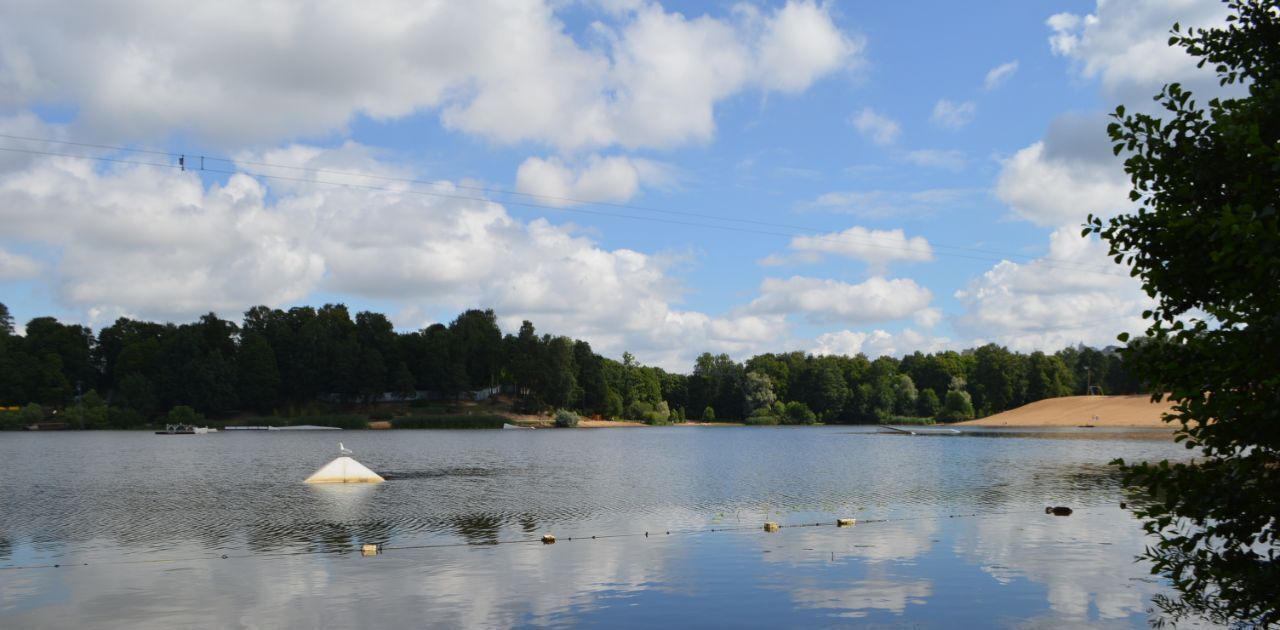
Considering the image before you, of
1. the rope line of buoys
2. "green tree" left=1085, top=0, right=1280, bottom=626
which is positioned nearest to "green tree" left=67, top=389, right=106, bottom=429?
the rope line of buoys

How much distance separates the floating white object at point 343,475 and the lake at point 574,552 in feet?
5.40

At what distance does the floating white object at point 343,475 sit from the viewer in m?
59.3

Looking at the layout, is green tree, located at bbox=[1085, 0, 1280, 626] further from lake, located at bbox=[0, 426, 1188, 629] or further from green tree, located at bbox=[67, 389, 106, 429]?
Result: green tree, located at bbox=[67, 389, 106, 429]

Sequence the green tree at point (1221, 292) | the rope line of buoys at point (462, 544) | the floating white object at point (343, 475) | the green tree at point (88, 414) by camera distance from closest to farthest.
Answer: the green tree at point (1221, 292)
the rope line of buoys at point (462, 544)
the floating white object at point (343, 475)
the green tree at point (88, 414)

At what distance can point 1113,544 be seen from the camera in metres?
31.2

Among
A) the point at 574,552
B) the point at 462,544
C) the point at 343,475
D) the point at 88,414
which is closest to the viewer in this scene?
the point at 574,552

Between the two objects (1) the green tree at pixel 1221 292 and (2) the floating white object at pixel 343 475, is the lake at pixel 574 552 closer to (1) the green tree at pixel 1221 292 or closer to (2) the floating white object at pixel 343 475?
(2) the floating white object at pixel 343 475

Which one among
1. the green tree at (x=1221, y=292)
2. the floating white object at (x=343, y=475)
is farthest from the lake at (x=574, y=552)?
the green tree at (x=1221, y=292)

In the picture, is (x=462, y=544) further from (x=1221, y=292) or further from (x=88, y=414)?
(x=88, y=414)

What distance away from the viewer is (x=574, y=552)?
31.1 meters

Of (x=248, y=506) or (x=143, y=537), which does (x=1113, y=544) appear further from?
(x=248, y=506)

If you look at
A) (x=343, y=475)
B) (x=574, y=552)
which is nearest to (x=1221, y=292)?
(x=574, y=552)

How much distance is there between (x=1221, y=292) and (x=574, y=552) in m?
24.4

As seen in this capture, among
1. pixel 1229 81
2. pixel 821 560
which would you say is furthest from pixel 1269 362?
pixel 821 560
